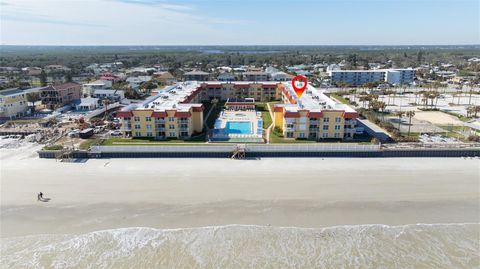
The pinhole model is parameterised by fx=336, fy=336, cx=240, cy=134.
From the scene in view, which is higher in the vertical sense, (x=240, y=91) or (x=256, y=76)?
(x=256, y=76)

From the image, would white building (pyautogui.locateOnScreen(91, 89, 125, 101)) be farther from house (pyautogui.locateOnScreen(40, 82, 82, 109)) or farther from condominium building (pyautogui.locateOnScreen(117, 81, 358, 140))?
condominium building (pyautogui.locateOnScreen(117, 81, 358, 140))

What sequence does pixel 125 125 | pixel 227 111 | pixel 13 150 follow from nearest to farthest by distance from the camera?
pixel 13 150 < pixel 125 125 < pixel 227 111

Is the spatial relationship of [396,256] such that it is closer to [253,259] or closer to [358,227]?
[358,227]

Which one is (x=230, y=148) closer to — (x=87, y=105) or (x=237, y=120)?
(x=237, y=120)

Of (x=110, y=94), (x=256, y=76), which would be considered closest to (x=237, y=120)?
(x=110, y=94)

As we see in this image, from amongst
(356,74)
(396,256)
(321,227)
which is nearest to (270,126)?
(321,227)
